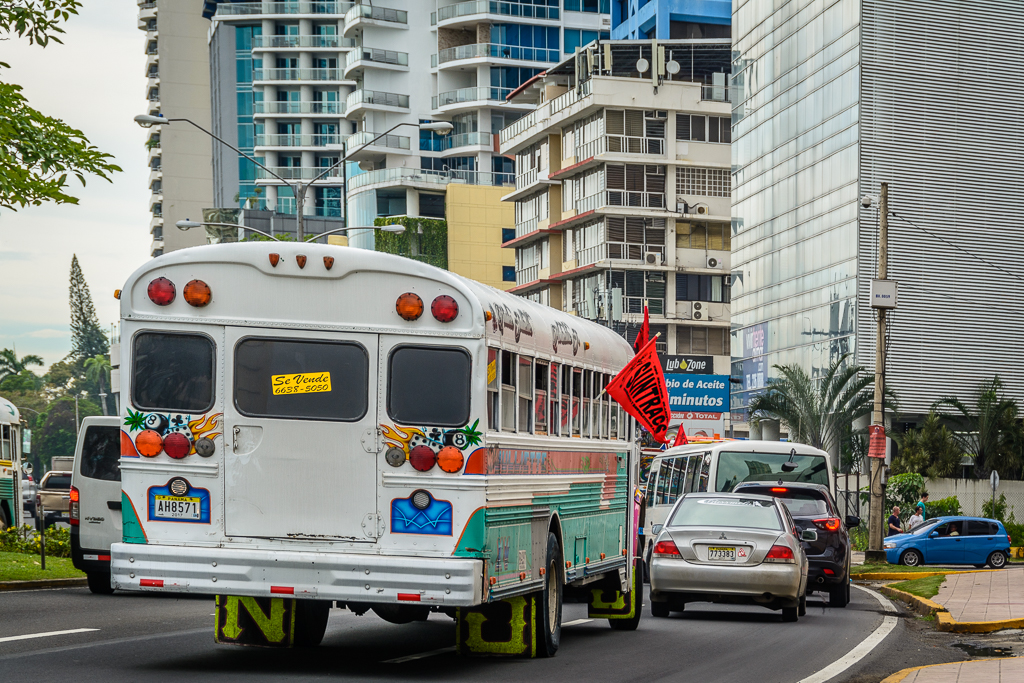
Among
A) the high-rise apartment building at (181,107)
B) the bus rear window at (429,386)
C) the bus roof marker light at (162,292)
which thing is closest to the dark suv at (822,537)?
the bus rear window at (429,386)

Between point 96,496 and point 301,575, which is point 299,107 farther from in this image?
point 301,575

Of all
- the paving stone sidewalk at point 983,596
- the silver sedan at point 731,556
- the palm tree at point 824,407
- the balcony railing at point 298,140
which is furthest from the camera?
the balcony railing at point 298,140

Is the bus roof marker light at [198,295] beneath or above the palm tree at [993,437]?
above

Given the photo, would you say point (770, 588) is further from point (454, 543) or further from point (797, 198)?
point (797, 198)

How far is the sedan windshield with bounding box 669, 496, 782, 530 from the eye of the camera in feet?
58.3

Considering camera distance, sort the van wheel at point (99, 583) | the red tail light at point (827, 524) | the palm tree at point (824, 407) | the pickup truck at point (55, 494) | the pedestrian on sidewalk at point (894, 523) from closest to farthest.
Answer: the van wheel at point (99, 583) < the red tail light at point (827, 524) < the pedestrian on sidewalk at point (894, 523) < the pickup truck at point (55, 494) < the palm tree at point (824, 407)

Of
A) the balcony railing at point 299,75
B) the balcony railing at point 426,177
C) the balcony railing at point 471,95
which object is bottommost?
the balcony railing at point 426,177

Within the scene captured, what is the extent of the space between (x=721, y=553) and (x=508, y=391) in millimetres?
6274

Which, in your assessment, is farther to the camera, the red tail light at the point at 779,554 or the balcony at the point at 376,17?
the balcony at the point at 376,17

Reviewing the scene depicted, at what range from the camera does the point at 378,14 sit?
114062 millimetres

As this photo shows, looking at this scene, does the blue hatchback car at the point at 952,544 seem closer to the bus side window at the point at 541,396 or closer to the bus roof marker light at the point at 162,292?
the bus side window at the point at 541,396

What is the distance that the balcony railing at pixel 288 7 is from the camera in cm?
12388

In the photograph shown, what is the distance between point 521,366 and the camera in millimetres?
12477

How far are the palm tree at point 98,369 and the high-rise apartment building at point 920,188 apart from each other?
4326 inches
